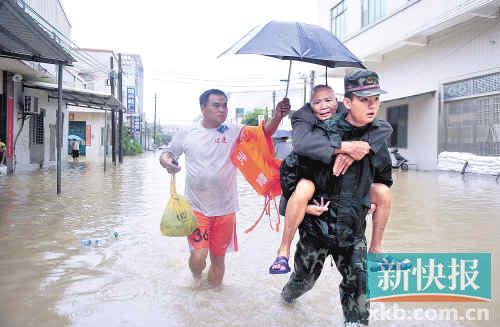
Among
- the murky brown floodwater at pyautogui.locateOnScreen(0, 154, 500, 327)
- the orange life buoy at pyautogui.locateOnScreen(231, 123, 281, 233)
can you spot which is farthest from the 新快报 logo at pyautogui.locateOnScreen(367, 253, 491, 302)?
the orange life buoy at pyautogui.locateOnScreen(231, 123, 281, 233)

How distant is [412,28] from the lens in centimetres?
1841

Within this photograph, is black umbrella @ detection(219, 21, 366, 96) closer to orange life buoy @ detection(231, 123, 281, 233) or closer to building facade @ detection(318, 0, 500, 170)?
orange life buoy @ detection(231, 123, 281, 233)

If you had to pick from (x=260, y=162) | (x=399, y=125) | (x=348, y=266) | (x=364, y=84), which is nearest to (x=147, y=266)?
(x=260, y=162)

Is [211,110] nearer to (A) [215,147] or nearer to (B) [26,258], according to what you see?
(A) [215,147]

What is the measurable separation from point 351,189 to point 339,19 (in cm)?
2506

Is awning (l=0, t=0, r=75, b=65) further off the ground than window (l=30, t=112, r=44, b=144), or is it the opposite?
awning (l=0, t=0, r=75, b=65)

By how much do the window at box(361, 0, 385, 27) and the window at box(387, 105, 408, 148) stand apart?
461 cm

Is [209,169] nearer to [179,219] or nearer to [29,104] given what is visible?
[179,219]

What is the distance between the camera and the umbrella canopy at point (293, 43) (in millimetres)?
2975

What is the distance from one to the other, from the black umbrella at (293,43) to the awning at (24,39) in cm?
402

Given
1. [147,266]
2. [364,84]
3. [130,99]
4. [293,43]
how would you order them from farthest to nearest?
[130,99] < [147,266] < [293,43] < [364,84]

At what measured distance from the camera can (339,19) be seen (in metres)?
25.7

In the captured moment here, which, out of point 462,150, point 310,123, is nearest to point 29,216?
point 310,123

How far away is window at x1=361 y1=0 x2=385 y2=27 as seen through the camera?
69.3ft
